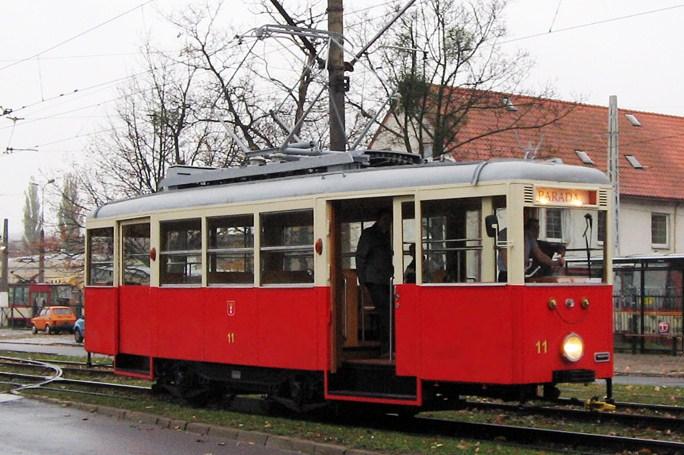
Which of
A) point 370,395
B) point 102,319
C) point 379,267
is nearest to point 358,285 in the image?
point 379,267

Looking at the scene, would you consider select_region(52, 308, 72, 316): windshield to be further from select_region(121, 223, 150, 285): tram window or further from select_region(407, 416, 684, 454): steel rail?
select_region(407, 416, 684, 454): steel rail

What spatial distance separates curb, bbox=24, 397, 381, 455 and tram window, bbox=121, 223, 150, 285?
209 centimetres

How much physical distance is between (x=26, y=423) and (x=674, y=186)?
3745 cm

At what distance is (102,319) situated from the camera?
59.4 feet

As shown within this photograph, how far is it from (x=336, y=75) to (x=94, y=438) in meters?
7.00

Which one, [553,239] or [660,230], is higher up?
[660,230]

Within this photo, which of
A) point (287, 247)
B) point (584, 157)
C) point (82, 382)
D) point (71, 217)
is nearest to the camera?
point (287, 247)

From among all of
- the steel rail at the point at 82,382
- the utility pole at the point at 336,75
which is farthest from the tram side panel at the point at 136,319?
the utility pole at the point at 336,75

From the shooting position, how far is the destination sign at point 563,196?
1193 centimetres

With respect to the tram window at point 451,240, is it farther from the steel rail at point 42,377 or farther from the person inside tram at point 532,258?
the steel rail at point 42,377

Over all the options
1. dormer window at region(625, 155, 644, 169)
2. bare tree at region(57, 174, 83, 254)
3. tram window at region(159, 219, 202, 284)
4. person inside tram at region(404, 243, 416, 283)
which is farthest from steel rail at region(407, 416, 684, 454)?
dormer window at region(625, 155, 644, 169)

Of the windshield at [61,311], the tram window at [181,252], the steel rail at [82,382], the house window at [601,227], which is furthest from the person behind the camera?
the windshield at [61,311]

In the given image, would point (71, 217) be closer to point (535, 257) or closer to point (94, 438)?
point (94, 438)

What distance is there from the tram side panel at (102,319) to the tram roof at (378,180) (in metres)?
1.91
